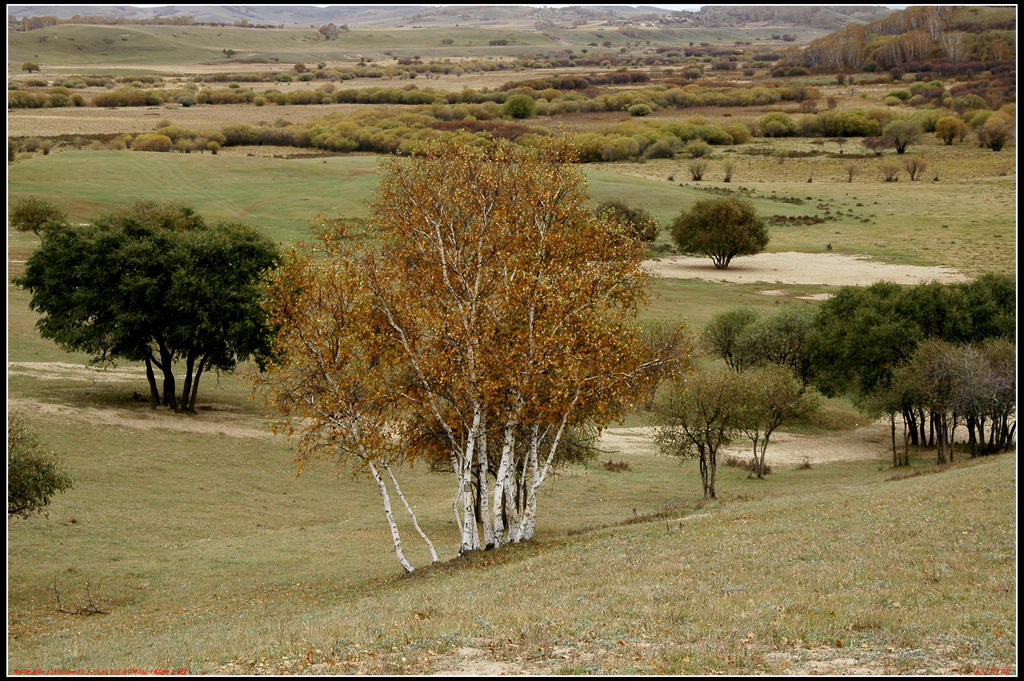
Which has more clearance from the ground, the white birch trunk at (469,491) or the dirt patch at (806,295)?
the dirt patch at (806,295)

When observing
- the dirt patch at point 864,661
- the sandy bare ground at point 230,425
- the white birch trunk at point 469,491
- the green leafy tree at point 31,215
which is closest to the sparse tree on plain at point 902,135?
the sandy bare ground at point 230,425

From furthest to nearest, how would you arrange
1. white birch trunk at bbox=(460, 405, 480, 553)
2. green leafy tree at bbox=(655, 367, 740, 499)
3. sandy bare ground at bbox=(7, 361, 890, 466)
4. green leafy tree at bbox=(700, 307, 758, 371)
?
1. green leafy tree at bbox=(700, 307, 758, 371)
2. sandy bare ground at bbox=(7, 361, 890, 466)
3. green leafy tree at bbox=(655, 367, 740, 499)
4. white birch trunk at bbox=(460, 405, 480, 553)

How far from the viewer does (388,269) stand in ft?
92.8

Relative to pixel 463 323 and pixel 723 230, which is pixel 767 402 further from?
pixel 723 230

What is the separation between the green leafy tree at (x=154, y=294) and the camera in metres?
53.7

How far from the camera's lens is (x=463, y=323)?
27.3m

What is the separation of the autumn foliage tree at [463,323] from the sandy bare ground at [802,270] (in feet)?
205

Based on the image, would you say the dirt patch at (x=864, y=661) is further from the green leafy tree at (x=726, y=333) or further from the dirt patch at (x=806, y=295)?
the dirt patch at (x=806, y=295)

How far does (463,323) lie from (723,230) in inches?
3278

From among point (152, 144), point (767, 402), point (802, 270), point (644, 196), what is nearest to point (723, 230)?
point (802, 270)

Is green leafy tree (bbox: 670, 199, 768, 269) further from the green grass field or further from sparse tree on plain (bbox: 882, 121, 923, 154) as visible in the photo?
sparse tree on plain (bbox: 882, 121, 923, 154)

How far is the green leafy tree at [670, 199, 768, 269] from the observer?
10562cm

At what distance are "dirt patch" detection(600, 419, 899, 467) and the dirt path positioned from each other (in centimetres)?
2942

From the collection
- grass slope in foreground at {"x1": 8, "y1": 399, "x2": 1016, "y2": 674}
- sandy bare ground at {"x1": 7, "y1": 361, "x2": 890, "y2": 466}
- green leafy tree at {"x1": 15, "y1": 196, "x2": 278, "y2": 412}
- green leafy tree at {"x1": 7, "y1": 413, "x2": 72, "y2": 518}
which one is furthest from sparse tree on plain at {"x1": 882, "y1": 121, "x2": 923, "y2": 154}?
green leafy tree at {"x1": 7, "y1": 413, "x2": 72, "y2": 518}
